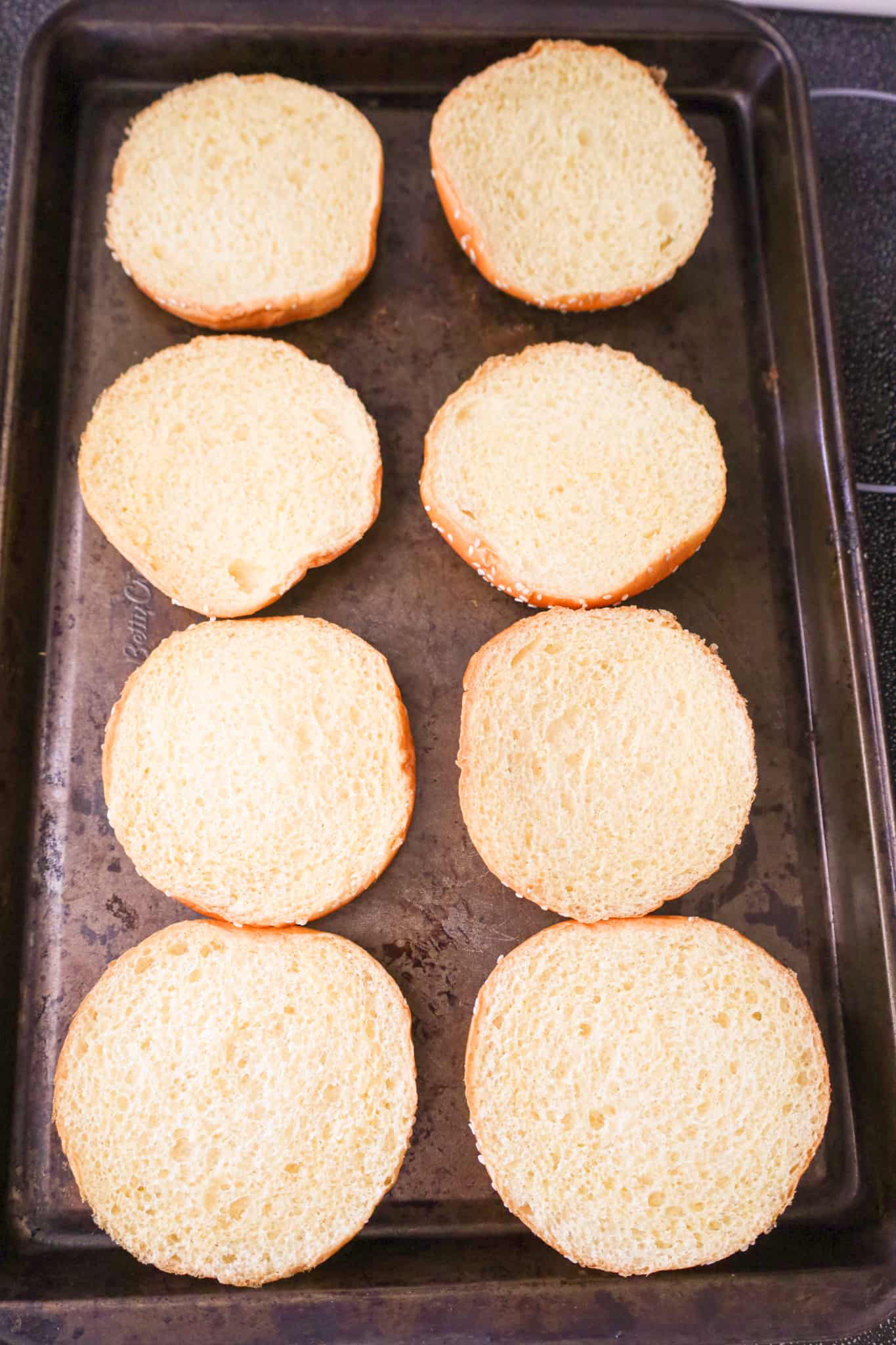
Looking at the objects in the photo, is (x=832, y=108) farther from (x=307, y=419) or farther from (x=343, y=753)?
(x=343, y=753)

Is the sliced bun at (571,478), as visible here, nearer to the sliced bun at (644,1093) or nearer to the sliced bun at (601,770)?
the sliced bun at (601,770)

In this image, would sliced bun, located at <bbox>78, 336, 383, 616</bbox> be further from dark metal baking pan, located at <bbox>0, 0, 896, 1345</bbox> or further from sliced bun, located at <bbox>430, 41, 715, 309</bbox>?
sliced bun, located at <bbox>430, 41, 715, 309</bbox>

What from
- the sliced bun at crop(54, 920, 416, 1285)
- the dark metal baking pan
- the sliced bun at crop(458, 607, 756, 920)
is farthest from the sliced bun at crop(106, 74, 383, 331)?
the sliced bun at crop(54, 920, 416, 1285)

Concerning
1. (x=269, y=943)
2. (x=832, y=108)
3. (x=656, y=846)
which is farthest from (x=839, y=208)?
(x=269, y=943)

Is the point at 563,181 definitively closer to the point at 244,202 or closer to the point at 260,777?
the point at 244,202

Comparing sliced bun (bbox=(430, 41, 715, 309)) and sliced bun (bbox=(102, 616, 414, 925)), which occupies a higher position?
sliced bun (bbox=(430, 41, 715, 309))

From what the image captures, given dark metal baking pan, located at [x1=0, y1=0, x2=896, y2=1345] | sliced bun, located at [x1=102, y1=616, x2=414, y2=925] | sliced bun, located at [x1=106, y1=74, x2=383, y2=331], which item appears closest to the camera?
dark metal baking pan, located at [x1=0, y1=0, x2=896, y2=1345]

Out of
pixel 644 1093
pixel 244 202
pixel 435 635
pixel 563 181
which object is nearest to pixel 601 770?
pixel 435 635
